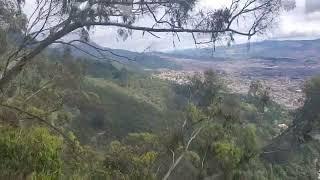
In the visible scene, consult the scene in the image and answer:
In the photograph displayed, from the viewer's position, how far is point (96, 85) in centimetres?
6694

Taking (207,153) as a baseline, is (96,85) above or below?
below

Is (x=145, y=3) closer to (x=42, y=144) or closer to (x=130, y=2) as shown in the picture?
(x=130, y=2)

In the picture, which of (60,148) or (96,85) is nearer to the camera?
(60,148)

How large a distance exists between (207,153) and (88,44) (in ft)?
42.8

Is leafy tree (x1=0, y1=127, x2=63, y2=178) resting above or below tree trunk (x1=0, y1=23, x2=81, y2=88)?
below

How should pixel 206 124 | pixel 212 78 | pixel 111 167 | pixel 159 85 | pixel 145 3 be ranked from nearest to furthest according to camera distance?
pixel 145 3 < pixel 111 167 < pixel 206 124 < pixel 212 78 < pixel 159 85

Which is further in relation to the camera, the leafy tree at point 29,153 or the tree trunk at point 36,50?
the tree trunk at point 36,50

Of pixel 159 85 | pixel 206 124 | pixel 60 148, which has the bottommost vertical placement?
pixel 159 85

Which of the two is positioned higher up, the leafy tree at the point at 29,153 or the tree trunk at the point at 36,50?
the tree trunk at the point at 36,50

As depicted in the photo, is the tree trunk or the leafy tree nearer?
the leafy tree

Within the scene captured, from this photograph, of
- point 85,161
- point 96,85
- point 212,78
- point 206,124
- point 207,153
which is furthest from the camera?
point 96,85

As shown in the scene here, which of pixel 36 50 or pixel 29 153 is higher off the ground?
pixel 36 50

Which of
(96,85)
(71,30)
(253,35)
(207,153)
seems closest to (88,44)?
(71,30)

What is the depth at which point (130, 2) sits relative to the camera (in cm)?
895
